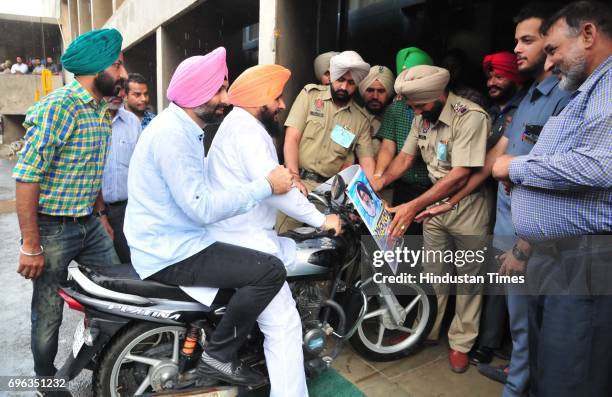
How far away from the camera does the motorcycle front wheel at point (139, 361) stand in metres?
2.14

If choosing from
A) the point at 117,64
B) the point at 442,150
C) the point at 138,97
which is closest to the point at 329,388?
the point at 442,150

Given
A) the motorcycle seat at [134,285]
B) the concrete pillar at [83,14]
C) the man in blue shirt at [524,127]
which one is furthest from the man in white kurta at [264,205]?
the concrete pillar at [83,14]

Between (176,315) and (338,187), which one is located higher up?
(338,187)

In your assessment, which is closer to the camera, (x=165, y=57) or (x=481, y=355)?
(x=481, y=355)

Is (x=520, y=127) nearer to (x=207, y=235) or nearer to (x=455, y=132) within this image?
(x=455, y=132)

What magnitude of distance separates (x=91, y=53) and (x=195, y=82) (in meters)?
0.77

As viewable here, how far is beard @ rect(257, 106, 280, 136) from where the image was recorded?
7.78 feet

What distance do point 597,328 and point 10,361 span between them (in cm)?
359

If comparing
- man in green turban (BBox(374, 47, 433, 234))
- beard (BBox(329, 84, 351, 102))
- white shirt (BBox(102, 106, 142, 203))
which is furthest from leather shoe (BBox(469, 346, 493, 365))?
white shirt (BBox(102, 106, 142, 203))

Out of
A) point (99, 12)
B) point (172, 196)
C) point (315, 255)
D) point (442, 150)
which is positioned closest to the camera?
point (172, 196)

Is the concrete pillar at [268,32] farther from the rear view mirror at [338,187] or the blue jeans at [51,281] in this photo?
the blue jeans at [51,281]

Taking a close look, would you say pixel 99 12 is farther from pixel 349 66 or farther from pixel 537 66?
pixel 537 66

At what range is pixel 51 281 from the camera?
2.34 meters

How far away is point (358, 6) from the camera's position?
189 inches
